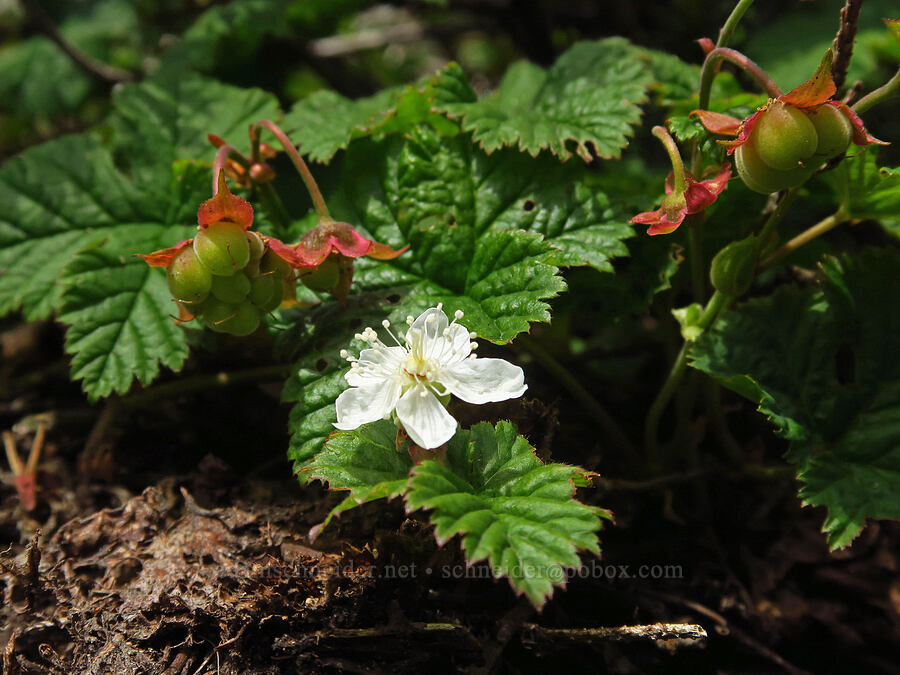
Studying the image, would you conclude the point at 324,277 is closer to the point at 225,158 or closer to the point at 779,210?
the point at 225,158

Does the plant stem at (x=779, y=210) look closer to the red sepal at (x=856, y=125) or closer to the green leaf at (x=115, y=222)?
the red sepal at (x=856, y=125)

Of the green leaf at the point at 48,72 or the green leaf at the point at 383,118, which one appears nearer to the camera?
the green leaf at the point at 383,118

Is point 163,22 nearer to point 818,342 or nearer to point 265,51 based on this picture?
point 265,51

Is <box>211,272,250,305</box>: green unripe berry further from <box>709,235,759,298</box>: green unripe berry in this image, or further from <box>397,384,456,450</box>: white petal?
<box>709,235,759,298</box>: green unripe berry

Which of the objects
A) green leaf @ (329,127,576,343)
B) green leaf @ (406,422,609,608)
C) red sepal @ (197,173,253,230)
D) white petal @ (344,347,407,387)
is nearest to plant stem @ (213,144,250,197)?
red sepal @ (197,173,253,230)

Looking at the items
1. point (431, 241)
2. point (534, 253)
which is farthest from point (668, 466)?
point (431, 241)

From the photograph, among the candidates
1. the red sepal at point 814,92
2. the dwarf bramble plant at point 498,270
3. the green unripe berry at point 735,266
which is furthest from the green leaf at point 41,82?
the red sepal at point 814,92
